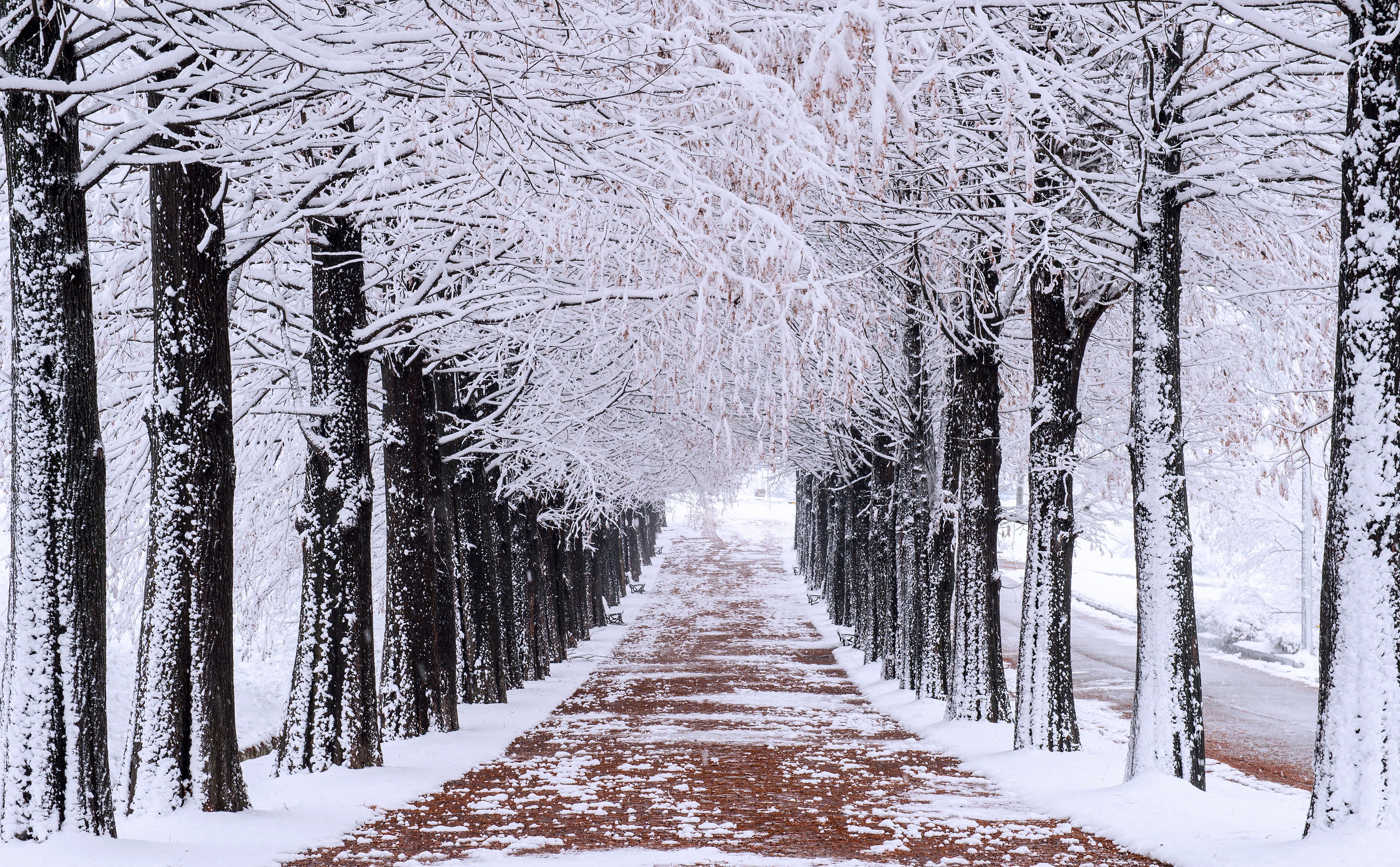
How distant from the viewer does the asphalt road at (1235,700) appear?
627 inches

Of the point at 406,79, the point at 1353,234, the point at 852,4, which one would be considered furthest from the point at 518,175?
the point at 1353,234

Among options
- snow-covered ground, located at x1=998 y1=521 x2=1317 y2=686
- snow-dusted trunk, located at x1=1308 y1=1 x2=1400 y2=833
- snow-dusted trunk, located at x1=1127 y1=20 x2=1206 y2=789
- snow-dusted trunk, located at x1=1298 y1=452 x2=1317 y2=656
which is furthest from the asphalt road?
snow-dusted trunk, located at x1=1308 y1=1 x2=1400 y2=833

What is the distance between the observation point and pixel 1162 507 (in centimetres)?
933

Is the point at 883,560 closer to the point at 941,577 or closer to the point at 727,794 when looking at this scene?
the point at 941,577

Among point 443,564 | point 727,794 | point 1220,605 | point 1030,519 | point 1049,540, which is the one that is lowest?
point 1220,605

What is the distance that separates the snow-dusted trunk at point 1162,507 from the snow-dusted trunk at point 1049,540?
1.92m

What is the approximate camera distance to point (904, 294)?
50.2 ft

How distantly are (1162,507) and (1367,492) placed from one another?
2.94 metres

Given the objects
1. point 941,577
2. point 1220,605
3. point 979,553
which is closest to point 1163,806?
point 979,553

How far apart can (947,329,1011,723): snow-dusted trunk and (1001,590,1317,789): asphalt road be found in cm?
373

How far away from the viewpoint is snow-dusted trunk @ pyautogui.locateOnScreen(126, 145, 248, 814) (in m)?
7.96

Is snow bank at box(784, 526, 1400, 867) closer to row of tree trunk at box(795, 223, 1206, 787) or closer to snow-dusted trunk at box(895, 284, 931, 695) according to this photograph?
row of tree trunk at box(795, 223, 1206, 787)

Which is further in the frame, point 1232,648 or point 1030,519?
point 1232,648

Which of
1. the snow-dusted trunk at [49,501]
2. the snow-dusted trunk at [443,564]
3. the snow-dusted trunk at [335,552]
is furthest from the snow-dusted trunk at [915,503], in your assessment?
the snow-dusted trunk at [49,501]
